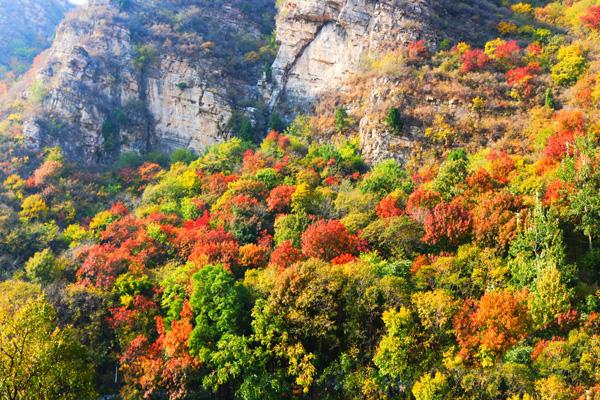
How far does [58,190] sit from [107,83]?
770 inches

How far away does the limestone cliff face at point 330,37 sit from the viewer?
56219 mm

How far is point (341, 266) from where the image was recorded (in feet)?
91.2

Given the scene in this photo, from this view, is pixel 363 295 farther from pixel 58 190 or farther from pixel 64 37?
pixel 64 37

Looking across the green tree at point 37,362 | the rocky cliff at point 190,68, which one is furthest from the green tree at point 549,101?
the green tree at point 37,362

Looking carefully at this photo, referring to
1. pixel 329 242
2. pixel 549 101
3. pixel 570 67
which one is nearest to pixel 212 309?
pixel 329 242

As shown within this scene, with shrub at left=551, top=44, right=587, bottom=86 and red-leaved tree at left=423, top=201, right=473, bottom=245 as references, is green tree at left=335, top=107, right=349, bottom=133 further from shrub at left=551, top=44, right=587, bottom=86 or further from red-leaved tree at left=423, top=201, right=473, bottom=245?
red-leaved tree at left=423, top=201, right=473, bottom=245

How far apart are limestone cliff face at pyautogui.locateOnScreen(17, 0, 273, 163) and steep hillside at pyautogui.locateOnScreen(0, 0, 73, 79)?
704 inches

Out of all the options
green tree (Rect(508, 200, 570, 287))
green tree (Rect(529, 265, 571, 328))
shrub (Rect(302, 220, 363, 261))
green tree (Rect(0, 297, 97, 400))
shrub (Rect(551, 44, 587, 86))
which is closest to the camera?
green tree (Rect(0, 297, 97, 400))

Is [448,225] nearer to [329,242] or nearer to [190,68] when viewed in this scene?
[329,242]

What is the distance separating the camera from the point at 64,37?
63875 millimetres

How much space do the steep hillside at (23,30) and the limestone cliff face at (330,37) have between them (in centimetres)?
4603

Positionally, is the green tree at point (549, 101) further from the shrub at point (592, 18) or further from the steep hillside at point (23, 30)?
the steep hillside at point (23, 30)

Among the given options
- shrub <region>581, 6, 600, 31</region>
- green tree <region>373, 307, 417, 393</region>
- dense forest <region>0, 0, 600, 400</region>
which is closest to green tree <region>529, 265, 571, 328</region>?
dense forest <region>0, 0, 600, 400</region>

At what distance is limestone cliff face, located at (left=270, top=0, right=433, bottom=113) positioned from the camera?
56219 millimetres
